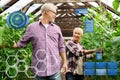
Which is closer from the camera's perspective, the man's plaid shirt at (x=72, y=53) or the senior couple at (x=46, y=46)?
the senior couple at (x=46, y=46)

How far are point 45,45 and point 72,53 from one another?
3.19 ft

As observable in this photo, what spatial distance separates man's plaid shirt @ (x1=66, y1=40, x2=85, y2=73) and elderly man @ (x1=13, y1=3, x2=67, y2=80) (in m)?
0.82

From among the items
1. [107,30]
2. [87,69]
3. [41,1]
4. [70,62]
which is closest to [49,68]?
[87,69]

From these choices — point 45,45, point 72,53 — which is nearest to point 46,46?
point 45,45

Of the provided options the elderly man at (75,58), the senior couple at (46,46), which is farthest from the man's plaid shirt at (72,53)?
the senior couple at (46,46)

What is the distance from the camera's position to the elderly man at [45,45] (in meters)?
3.20

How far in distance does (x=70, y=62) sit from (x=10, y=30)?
2.27ft

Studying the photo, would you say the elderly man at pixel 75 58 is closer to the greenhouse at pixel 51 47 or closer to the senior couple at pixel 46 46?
the greenhouse at pixel 51 47

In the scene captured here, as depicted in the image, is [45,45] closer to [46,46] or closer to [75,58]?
[46,46]

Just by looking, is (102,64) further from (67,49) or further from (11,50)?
(11,50)

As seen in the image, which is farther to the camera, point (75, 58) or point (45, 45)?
point (75, 58)

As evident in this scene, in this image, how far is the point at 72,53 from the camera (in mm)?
4164

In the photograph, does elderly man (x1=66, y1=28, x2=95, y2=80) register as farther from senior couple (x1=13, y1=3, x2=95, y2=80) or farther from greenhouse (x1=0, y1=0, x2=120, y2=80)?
senior couple (x1=13, y1=3, x2=95, y2=80)

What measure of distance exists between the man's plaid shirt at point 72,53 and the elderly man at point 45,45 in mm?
823
